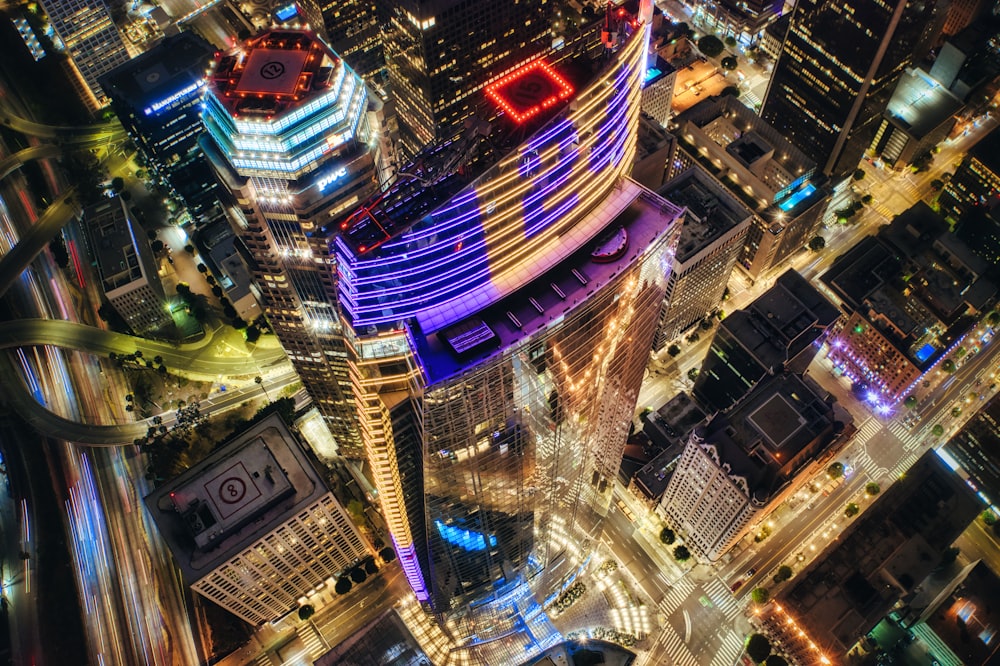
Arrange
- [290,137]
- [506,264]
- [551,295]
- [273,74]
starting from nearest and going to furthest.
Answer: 1. [506,264]
2. [551,295]
3. [290,137]
4. [273,74]

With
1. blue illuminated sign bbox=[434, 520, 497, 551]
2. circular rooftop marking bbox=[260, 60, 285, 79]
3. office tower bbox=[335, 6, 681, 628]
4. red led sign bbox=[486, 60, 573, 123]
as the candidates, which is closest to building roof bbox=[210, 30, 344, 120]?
circular rooftop marking bbox=[260, 60, 285, 79]

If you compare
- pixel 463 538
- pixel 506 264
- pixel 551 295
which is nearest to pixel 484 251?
pixel 506 264

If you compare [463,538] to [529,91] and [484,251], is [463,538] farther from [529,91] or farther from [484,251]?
[529,91]

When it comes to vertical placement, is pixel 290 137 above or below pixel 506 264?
above

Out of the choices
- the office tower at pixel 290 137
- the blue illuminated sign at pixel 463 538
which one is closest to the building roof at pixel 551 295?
the office tower at pixel 290 137

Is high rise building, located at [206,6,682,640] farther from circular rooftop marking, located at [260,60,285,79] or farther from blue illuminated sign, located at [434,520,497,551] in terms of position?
blue illuminated sign, located at [434,520,497,551]
